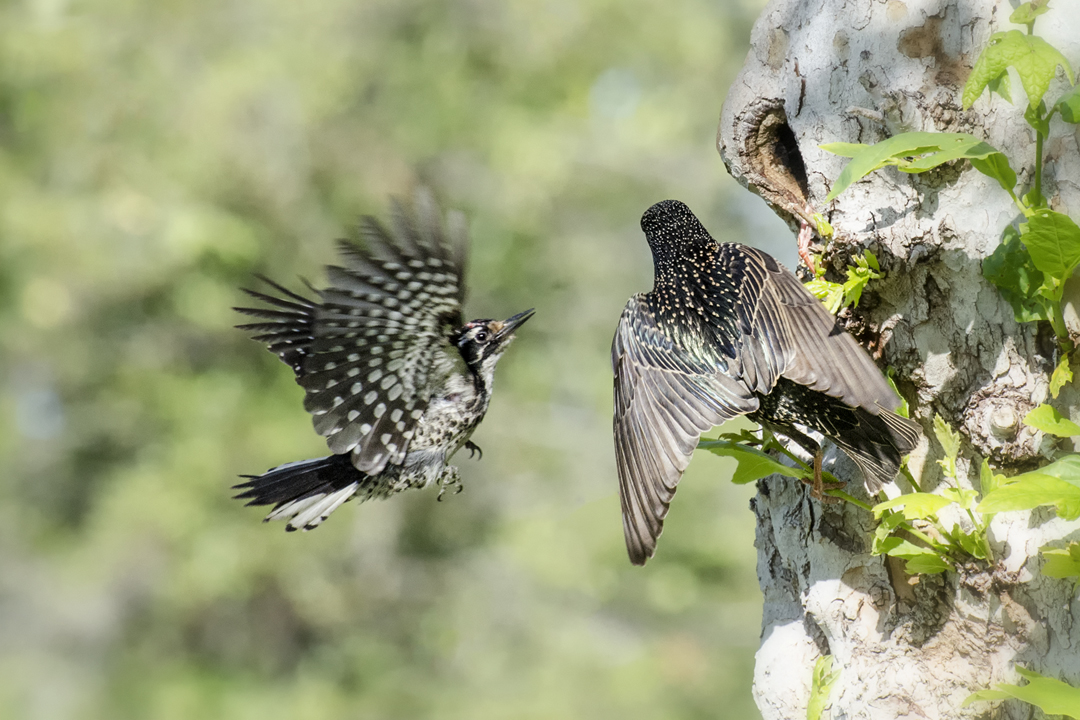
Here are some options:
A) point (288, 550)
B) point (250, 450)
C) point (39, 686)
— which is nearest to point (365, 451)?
point (250, 450)

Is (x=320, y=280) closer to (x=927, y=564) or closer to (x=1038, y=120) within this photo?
(x=927, y=564)

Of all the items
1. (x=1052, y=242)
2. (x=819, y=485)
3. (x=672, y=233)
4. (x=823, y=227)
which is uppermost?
(x=672, y=233)

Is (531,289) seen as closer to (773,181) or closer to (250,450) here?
(250,450)

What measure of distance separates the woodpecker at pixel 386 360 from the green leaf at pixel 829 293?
706mm

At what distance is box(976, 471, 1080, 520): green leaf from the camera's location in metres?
1.47

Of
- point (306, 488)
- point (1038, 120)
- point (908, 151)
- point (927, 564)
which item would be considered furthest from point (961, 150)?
point (306, 488)

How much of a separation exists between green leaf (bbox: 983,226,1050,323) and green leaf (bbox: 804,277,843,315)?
278mm

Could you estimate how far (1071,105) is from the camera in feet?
4.96

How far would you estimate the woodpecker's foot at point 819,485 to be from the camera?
1997mm

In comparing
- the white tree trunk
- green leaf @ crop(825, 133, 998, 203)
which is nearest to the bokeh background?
the white tree trunk

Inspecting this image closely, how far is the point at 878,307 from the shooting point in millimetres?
2021

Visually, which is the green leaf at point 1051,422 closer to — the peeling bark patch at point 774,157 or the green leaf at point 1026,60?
the green leaf at point 1026,60

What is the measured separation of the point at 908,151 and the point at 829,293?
52 centimetres

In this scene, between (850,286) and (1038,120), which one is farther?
(850,286)
